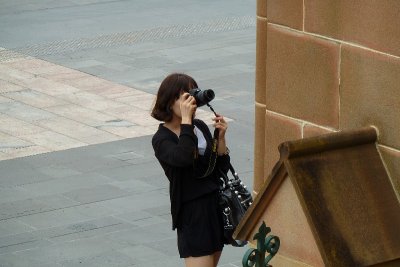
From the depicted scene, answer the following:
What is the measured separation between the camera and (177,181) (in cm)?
633

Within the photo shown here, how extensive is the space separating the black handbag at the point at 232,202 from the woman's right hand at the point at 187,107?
48 cm

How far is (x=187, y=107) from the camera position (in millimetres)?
6137

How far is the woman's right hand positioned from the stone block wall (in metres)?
1.20

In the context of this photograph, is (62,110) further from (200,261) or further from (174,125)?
(200,261)

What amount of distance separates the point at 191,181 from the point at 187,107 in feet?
1.62

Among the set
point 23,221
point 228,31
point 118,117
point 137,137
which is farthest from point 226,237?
point 228,31

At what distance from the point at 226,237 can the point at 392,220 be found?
265 cm

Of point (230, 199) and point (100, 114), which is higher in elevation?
point (230, 199)

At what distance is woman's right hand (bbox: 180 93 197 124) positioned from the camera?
20.1 feet

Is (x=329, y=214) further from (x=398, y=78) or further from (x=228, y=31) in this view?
(x=228, y=31)

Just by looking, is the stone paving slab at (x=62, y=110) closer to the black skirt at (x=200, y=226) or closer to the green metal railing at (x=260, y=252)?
the black skirt at (x=200, y=226)

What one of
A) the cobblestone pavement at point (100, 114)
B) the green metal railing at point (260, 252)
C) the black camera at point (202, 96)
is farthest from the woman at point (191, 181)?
the green metal railing at point (260, 252)

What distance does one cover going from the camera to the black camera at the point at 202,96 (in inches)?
237

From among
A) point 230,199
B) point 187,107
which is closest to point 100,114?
point 230,199
